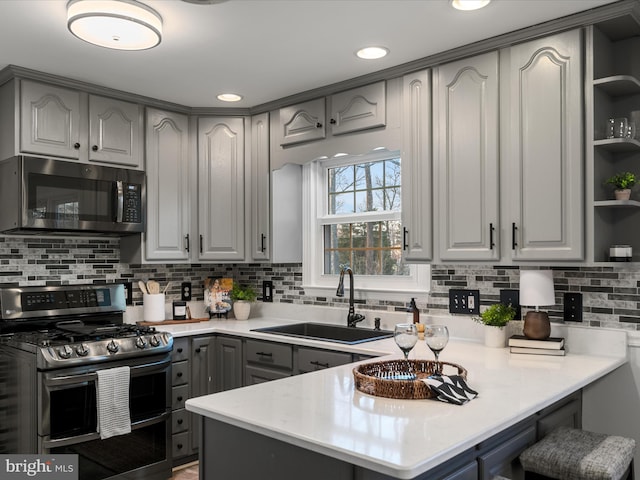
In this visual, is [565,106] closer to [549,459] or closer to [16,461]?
[549,459]

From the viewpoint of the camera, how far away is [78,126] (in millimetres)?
3314

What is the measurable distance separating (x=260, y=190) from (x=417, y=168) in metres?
1.28

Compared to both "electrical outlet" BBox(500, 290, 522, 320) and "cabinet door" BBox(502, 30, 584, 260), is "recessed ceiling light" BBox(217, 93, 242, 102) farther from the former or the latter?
"electrical outlet" BBox(500, 290, 522, 320)

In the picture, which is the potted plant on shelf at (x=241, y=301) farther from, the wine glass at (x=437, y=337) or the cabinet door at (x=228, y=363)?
the wine glass at (x=437, y=337)

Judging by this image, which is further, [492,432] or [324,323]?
[324,323]

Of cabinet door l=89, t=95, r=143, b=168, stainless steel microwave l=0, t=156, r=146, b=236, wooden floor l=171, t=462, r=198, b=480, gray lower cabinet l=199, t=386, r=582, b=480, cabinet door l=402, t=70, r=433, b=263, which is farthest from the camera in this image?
cabinet door l=89, t=95, r=143, b=168

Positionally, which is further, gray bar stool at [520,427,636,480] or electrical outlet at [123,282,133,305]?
electrical outlet at [123,282,133,305]

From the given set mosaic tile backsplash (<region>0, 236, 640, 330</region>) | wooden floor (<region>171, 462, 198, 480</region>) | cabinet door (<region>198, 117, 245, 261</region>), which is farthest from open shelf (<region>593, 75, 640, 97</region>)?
wooden floor (<region>171, 462, 198, 480</region>)

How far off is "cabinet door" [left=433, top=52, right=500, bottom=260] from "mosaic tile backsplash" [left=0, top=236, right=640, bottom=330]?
Answer: 0.36m

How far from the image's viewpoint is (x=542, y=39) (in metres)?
2.54

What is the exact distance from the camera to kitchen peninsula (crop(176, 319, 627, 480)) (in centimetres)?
140

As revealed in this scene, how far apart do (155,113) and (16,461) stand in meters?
2.21

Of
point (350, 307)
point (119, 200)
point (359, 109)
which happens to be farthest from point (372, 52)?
point (119, 200)

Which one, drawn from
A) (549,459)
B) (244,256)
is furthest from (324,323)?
(549,459)
